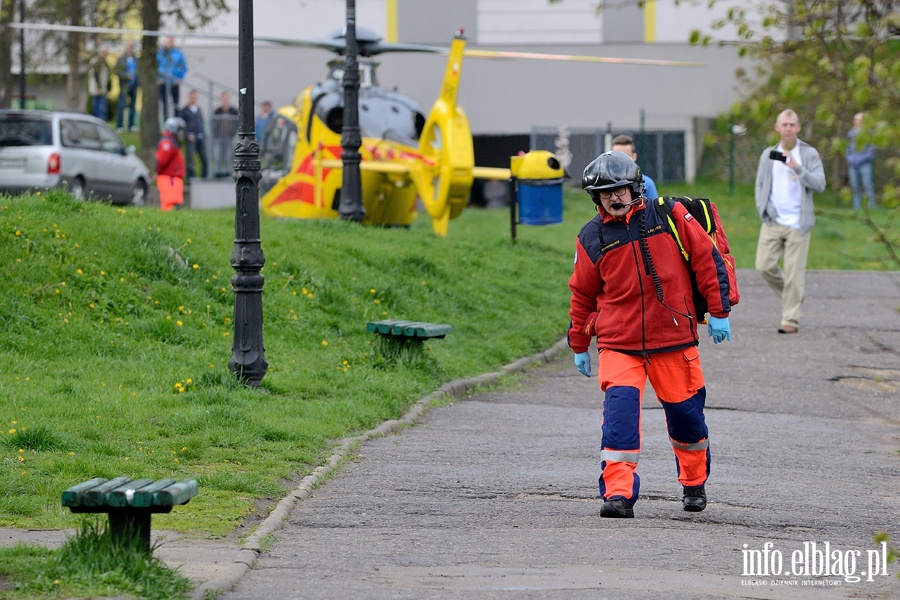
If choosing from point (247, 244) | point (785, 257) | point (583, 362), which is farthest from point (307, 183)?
point (583, 362)

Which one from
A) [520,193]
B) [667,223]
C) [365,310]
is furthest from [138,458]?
[520,193]

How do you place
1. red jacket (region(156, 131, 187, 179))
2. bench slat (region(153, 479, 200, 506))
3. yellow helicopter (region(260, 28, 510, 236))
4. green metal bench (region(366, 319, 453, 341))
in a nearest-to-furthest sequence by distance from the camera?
bench slat (region(153, 479, 200, 506))
green metal bench (region(366, 319, 453, 341))
yellow helicopter (region(260, 28, 510, 236))
red jacket (region(156, 131, 187, 179))

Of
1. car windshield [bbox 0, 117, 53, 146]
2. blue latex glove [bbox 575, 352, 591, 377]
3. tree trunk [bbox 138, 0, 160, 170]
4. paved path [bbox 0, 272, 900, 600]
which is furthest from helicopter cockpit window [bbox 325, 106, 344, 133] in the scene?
blue latex glove [bbox 575, 352, 591, 377]

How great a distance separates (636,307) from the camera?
307 inches

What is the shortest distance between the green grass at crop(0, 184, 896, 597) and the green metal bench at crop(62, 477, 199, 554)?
49cm

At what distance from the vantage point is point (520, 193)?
21.3m

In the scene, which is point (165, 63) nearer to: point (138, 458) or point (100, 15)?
point (100, 15)

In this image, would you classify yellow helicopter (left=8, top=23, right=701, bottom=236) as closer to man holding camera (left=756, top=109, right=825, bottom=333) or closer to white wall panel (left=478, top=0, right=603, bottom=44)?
man holding camera (left=756, top=109, right=825, bottom=333)

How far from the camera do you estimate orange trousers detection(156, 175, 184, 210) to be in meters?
24.0

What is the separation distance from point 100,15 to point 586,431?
25.2 m

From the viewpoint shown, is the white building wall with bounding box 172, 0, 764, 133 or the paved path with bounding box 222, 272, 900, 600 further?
the white building wall with bounding box 172, 0, 764, 133

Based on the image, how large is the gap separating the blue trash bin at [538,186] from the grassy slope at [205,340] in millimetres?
1849

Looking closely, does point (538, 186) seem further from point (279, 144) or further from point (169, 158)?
point (169, 158)

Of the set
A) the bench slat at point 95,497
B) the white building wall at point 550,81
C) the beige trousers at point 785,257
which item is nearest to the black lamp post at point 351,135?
the beige trousers at point 785,257
